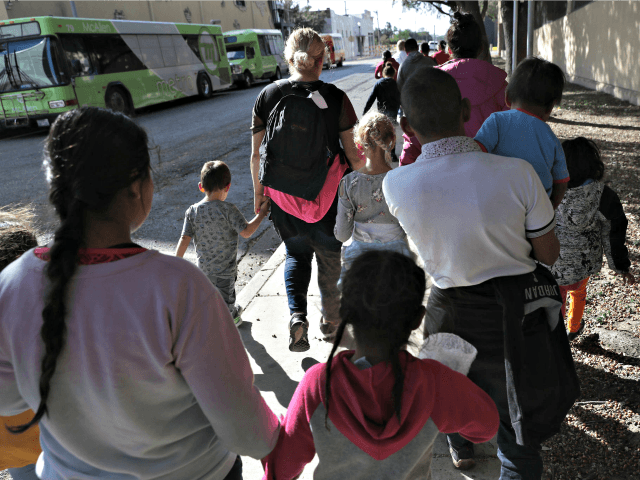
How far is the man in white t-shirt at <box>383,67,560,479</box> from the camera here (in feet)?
5.91

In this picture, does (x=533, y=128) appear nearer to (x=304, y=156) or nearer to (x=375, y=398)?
(x=304, y=156)

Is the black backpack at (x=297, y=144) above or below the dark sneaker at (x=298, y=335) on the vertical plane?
above

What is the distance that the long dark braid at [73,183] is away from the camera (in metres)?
1.13

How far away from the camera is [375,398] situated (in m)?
1.30

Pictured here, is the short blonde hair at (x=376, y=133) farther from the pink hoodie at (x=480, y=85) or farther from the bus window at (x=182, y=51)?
the bus window at (x=182, y=51)

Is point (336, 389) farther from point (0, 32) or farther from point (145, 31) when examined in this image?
point (145, 31)

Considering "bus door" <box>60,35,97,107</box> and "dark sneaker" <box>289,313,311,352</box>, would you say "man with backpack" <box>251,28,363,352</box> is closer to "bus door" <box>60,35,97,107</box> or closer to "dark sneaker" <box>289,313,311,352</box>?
"dark sneaker" <box>289,313,311,352</box>

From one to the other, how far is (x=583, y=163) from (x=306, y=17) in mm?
67127

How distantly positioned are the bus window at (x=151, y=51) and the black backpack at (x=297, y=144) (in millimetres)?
18128

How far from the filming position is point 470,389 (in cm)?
144

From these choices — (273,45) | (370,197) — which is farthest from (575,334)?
(273,45)

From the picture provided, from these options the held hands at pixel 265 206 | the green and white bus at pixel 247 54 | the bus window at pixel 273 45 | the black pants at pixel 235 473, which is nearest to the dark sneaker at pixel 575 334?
the held hands at pixel 265 206

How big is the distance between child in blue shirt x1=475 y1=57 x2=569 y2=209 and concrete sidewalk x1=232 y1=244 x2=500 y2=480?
36.9 inches

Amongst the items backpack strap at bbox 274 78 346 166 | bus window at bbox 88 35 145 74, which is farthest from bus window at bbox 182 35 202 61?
backpack strap at bbox 274 78 346 166
